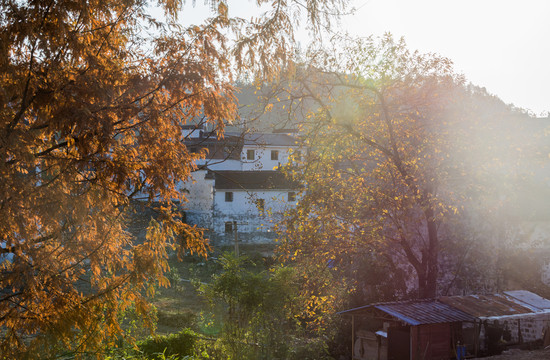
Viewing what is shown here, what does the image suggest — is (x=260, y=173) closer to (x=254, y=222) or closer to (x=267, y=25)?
(x=254, y=222)

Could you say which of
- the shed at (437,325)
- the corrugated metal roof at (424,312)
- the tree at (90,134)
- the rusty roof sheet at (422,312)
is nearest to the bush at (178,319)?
the shed at (437,325)

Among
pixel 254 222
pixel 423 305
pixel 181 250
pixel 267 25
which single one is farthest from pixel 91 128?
pixel 254 222

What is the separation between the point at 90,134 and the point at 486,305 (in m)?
12.6

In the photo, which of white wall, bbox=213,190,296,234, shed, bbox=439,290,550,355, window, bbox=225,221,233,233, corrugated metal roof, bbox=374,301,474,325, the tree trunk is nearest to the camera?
corrugated metal roof, bbox=374,301,474,325

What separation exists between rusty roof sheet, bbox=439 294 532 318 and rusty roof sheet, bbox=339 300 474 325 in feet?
0.87

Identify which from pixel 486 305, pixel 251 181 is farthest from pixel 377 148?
pixel 251 181

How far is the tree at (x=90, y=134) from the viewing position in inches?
221

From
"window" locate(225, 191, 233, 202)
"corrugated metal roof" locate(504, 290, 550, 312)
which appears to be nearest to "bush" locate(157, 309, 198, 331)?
"corrugated metal roof" locate(504, 290, 550, 312)

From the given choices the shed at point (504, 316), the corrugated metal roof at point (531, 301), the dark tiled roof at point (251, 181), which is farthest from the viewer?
the dark tiled roof at point (251, 181)

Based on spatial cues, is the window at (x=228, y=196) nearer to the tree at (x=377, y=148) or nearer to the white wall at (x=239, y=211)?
the white wall at (x=239, y=211)

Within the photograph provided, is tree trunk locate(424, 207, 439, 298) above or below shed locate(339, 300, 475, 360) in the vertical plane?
above

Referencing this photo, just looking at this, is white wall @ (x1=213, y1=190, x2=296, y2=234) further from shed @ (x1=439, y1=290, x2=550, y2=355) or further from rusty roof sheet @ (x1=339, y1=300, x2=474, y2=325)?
rusty roof sheet @ (x1=339, y1=300, x2=474, y2=325)

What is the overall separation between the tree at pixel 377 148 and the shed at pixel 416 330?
3.03 feet

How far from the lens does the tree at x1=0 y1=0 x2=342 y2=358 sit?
5.61 metres
